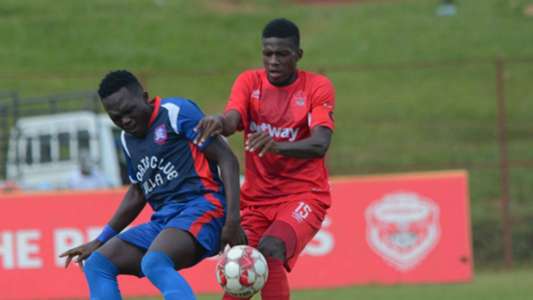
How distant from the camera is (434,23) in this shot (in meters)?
31.4

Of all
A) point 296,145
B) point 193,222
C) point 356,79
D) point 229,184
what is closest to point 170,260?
point 193,222

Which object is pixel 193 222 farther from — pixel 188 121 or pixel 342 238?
pixel 342 238

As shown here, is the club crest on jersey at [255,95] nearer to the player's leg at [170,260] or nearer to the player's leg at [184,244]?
the player's leg at [184,244]

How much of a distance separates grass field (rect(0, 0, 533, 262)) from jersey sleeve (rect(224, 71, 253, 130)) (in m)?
9.45

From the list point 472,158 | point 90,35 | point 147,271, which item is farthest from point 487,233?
point 90,35

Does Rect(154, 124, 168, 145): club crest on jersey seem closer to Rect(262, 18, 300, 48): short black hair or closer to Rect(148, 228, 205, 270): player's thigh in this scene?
Rect(148, 228, 205, 270): player's thigh

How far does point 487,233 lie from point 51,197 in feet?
20.6

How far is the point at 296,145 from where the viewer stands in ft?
23.8

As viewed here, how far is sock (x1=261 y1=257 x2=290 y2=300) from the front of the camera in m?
7.41

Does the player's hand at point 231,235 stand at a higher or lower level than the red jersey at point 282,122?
lower

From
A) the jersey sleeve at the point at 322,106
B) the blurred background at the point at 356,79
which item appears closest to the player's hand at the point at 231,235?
the jersey sleeve at the point at 322,106

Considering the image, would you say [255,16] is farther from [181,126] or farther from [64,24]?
[181,126]

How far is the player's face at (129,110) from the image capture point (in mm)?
6965

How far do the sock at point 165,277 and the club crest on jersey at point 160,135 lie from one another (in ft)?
2.39
